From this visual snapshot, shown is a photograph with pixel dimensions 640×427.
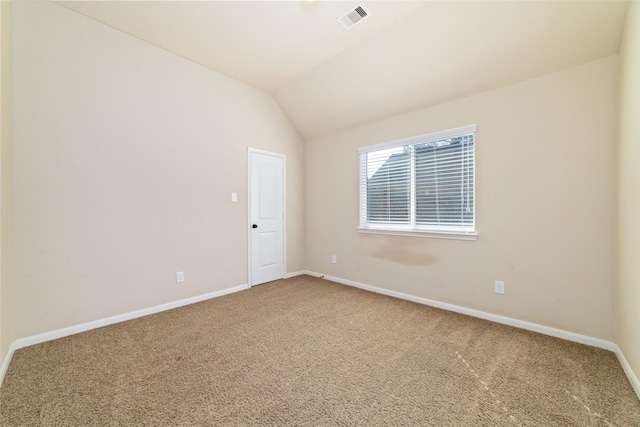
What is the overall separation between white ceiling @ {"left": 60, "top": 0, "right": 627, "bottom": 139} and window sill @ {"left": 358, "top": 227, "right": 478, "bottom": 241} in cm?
156

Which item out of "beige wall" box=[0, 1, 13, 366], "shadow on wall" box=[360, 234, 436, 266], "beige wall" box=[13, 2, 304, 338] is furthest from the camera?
"shadow on wall" box=[360, 234, 436, 266]

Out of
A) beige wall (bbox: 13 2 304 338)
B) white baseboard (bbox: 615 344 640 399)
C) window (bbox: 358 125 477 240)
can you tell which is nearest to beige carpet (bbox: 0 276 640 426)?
white baseboard (bbox: 615 344 640 399)

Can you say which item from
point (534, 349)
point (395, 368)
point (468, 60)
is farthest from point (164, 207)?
point (534, 349)

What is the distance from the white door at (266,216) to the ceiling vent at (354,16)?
6.89 feet

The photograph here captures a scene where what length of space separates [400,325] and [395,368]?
0.77 meters

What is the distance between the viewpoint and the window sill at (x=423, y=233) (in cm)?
286

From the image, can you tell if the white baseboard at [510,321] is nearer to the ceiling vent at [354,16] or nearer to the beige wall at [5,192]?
the ceiling vent at [354,16]

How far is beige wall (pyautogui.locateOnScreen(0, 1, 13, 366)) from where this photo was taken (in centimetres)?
189

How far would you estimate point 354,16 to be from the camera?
2506 millimetres

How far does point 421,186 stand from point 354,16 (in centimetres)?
202

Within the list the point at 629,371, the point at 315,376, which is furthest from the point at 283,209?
the point at 629,371

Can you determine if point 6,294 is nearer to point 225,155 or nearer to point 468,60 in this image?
point 225,155

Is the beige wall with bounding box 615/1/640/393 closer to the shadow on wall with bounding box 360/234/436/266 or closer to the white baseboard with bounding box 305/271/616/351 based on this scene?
the white baseboard with bounding box 305/271/616/351

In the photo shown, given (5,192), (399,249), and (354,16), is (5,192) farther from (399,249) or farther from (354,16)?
(399,249)
